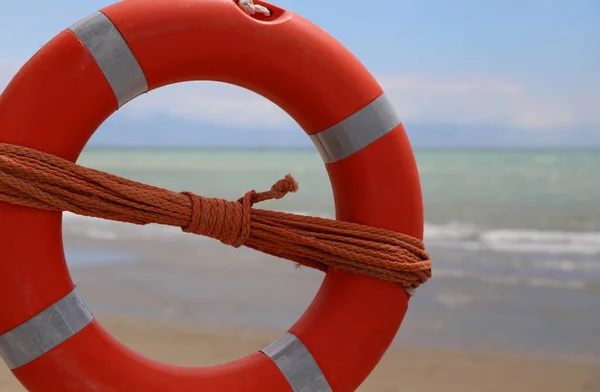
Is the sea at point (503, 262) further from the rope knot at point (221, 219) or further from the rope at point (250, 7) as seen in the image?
the rope at point (250, 7)

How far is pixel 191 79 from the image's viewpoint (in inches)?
58.2

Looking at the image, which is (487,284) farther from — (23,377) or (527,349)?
(23,377)

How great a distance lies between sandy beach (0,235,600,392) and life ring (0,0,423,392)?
100 centimetres

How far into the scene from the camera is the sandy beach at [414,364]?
2.44m

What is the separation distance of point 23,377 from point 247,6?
0.84 meters

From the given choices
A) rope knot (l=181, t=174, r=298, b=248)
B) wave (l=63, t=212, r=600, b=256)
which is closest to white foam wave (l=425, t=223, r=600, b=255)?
wave (l=63, t=212, r=600, b=256)

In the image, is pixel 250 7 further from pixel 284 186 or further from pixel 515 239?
pixel 515 239

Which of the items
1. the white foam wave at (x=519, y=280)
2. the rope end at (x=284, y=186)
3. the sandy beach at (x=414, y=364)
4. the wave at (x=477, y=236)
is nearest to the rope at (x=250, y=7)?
the rope end at (x=284, y=186)

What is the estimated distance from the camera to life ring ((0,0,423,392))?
132cm

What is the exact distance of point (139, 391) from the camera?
1.37 metres

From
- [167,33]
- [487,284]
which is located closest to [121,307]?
[487,284]

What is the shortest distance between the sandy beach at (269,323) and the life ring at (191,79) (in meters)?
1.00

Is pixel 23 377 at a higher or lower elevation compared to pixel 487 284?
lower

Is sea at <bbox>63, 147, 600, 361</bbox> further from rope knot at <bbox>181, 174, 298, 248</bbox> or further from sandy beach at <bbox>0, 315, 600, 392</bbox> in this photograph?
rope knot at <bbox>181, 174, 298, 248</bbox>
